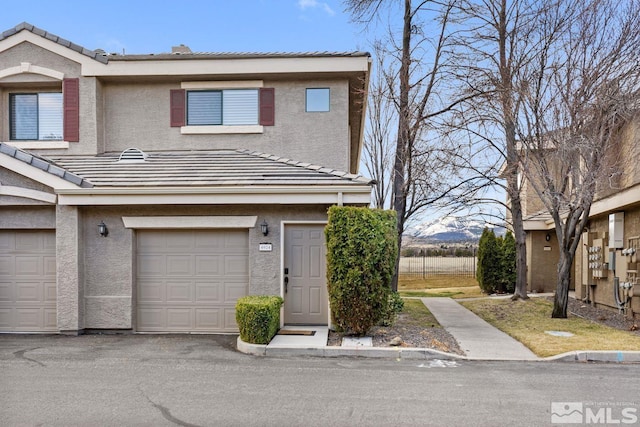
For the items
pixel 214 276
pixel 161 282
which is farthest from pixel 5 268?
pixel 214 276

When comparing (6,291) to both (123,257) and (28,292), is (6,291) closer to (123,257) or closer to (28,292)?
(28,292)

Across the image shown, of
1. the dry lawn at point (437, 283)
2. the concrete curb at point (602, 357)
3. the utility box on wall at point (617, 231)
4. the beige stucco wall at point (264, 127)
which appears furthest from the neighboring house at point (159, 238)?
the dry lawn at point (437, 283)

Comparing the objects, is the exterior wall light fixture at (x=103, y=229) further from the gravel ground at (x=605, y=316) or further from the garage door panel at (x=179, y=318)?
the gravel ground at (x=605, y=316)

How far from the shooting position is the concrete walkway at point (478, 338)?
898 centimetres

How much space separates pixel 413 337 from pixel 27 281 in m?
8.26

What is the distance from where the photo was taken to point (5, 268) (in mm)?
11047

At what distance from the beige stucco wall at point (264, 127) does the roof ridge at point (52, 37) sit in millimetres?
758

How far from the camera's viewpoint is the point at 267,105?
13156 mm

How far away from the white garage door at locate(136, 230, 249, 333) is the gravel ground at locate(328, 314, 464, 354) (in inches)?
98.1

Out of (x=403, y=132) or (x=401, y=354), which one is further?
(x=403, y=132)

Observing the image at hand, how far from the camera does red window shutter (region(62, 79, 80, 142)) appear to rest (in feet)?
42.6

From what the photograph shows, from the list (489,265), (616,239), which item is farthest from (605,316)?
(489,265)

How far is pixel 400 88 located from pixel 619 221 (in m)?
7.19

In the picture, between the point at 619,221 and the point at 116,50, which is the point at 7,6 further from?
the point at 619,221
